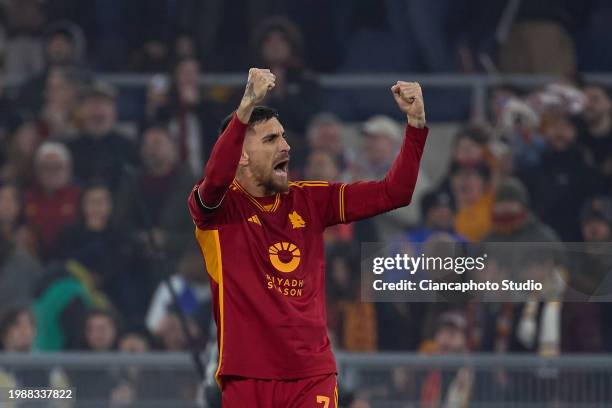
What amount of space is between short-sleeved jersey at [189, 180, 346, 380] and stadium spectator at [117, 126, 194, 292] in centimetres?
476

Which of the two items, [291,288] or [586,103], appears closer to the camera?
[291,288]

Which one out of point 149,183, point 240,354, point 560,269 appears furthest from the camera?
point 149,183

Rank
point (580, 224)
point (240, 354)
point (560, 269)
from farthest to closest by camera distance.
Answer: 1. point (580, 224)
2. point (560, 269)
3. point (240, 354)

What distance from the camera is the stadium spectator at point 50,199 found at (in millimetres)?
11062

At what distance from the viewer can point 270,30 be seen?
11406 millimetres

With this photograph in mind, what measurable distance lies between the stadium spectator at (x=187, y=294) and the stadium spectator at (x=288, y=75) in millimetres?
1428

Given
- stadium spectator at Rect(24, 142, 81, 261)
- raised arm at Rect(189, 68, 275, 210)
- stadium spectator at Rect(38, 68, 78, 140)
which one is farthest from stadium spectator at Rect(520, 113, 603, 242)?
raised arm at Rect(189, 68, 275, 210)

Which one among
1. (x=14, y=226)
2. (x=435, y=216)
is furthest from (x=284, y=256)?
(x=14, y=226)

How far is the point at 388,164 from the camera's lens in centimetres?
1092

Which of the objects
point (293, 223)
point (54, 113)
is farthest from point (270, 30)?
point (293, 223)

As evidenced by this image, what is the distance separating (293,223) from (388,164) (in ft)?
16.2

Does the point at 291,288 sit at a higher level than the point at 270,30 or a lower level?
lower

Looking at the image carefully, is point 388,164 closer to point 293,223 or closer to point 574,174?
point 574,174

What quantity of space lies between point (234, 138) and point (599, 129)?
584 centimetres
